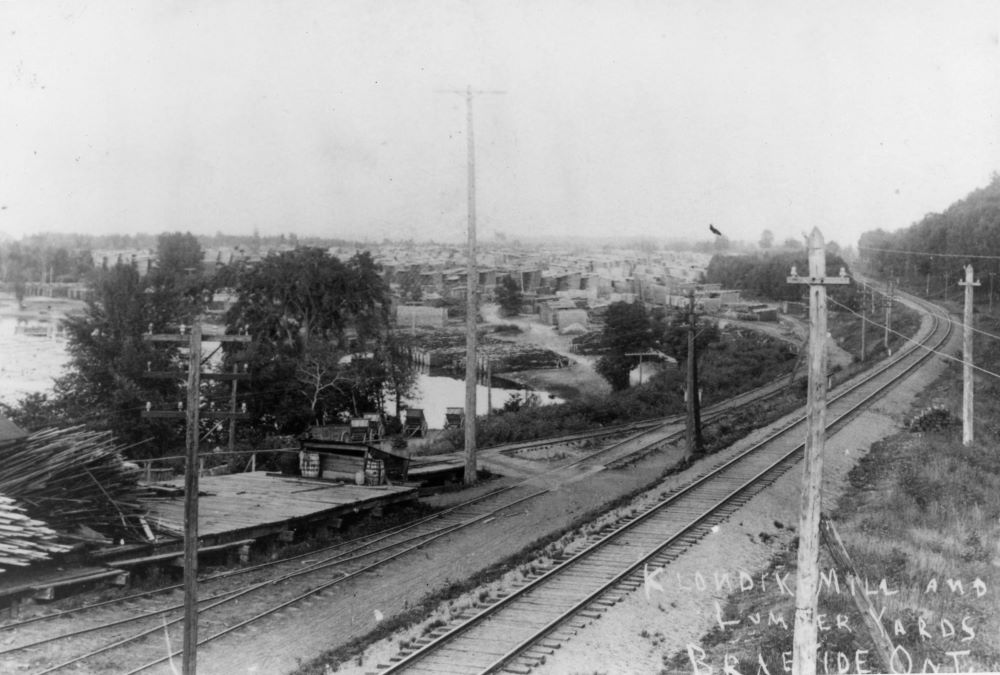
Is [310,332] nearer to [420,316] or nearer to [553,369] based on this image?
[420,316]

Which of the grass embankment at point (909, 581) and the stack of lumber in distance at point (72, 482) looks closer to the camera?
the grass embankment at point (909, 581)

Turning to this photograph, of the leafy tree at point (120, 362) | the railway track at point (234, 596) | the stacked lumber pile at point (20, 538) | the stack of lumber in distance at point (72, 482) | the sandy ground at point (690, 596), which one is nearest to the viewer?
the sandy ground at point (690, 596)

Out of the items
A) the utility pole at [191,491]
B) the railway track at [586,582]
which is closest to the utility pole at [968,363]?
the railway track at [586,582]

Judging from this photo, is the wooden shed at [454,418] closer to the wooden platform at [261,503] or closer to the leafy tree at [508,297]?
the leafy tree at [508,297]

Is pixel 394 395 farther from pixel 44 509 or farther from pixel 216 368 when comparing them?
pixel 44 509

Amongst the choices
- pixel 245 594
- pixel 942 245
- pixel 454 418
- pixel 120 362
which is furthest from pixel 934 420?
pixel 942 245

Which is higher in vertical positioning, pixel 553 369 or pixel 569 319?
pixel 569 319
